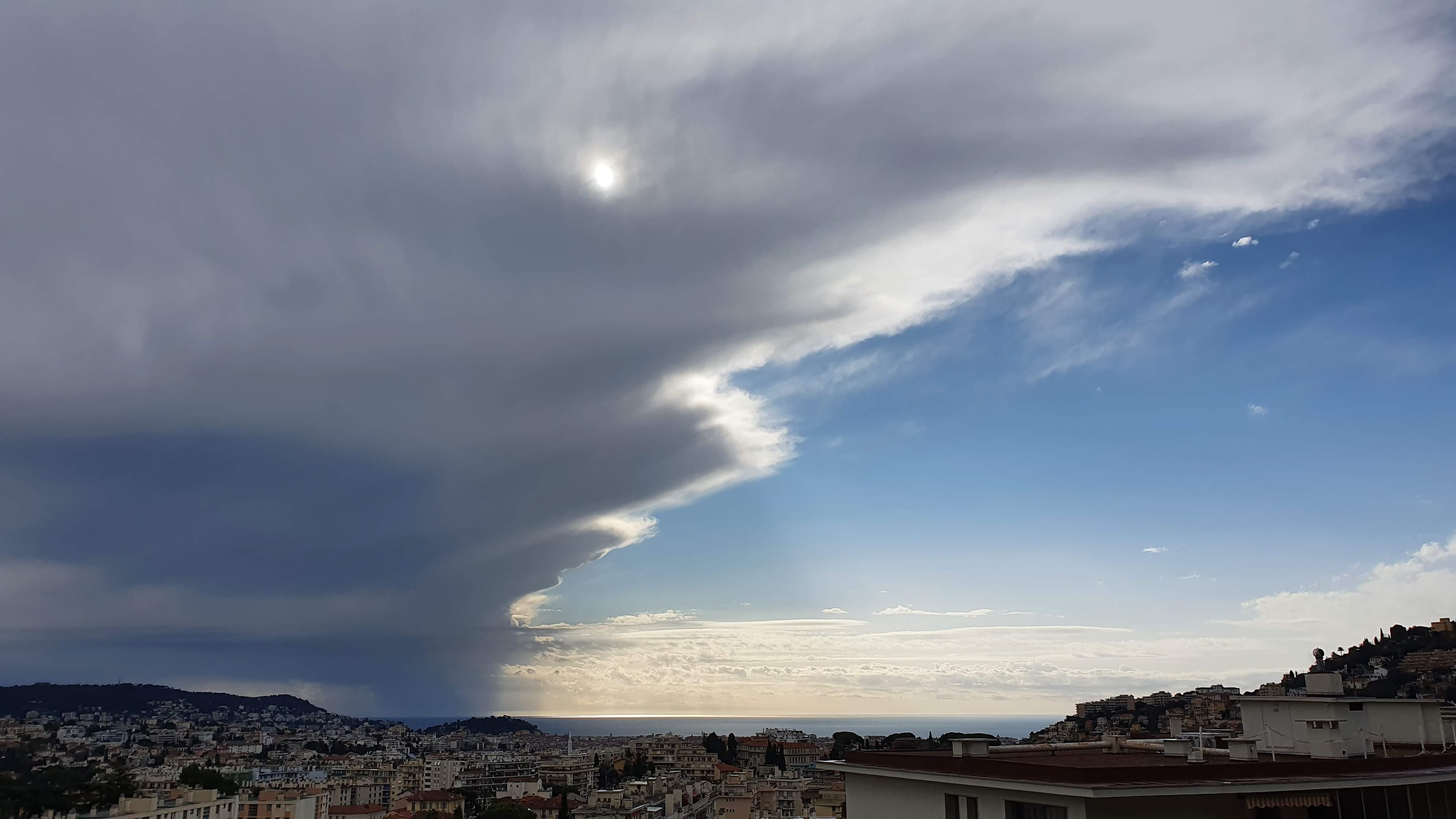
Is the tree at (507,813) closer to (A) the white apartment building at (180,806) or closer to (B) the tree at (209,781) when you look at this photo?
(A) the white apartment building at (180,806)

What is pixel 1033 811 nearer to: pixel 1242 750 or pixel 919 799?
pixel 919 799

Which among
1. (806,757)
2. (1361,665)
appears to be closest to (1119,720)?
(1361,665)

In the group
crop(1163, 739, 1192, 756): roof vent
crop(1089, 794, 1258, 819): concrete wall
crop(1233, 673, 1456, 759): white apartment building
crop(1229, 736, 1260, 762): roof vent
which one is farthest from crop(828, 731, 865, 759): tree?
crop(1089, 794, 1258, 819): concrete wall

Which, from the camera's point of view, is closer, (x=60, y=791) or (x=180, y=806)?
(x=180, y=806)

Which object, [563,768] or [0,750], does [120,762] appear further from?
[563,768]

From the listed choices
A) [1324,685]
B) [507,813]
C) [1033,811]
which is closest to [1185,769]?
[1033,811]

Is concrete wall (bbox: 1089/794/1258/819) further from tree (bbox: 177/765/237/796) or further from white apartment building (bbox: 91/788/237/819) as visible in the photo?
tree (bbox: 177/765/237/796)

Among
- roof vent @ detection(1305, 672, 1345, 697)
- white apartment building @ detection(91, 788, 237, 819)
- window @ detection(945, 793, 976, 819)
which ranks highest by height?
roof vent @ detection(1305, 672, 1345, 697)
